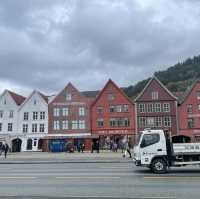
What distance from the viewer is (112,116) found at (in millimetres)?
67125

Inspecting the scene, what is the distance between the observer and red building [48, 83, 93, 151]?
65812 mm

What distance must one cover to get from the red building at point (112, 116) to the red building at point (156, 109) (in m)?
1.96

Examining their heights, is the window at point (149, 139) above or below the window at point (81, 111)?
below

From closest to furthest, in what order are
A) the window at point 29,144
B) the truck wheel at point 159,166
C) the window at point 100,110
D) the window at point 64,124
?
the truck wheel at point 159,166 < the window at point 29,144 < the window at point 64,124 < the window at point 100,110

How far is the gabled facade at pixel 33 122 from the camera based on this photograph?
6762 centimetres

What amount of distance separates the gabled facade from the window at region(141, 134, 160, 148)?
51.0 metres

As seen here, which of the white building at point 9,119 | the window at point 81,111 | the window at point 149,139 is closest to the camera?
the window at point 149,139

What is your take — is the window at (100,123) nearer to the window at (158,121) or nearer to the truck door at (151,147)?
the window at (158,121)

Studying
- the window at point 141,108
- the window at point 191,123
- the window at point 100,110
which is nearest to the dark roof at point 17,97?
the window at point 100,110

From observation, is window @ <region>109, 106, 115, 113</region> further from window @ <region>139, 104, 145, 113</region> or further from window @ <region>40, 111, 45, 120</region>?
window @ <region>40, 111, 45, 120</region>

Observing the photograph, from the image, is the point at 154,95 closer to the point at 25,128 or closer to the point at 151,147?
the point at 25,128

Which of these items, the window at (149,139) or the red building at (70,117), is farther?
the red building at (70,117)

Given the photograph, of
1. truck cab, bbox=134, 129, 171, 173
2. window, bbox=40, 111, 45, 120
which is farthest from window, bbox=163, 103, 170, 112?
truck cab, bbox=134, 129, 171, 173

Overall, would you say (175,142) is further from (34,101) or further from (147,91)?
(34,101)
